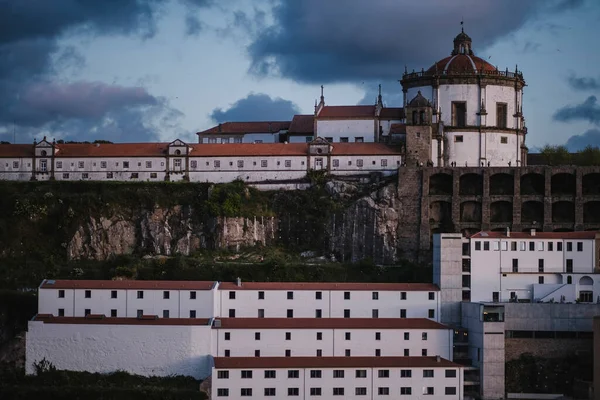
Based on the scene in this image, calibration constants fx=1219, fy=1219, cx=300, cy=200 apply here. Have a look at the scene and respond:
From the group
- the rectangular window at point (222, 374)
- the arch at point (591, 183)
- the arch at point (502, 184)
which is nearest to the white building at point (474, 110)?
the arch at point (502, 184)

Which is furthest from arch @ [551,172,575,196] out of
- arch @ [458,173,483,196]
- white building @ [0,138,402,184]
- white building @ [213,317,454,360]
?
white building @ [213,317,454,360]

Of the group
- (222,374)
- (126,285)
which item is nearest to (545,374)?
(222,374)

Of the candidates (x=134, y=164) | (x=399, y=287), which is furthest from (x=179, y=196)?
(x=399, y=287)

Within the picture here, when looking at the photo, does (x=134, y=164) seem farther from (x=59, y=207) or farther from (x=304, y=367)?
(x=304, y=367)

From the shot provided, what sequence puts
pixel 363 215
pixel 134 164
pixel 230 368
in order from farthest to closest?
1. pixel 134 164
2. pixel 363 215
3. pixel 230 368

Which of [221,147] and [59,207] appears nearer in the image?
[59,207]

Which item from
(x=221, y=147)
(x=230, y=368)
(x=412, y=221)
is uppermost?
(x=221, y=147)

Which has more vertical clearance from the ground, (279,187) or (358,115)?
(358,115)

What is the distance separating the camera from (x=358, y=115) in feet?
349

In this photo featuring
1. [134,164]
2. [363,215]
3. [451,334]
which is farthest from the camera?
[134,164]

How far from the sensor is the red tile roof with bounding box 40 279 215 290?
8050 centimetres

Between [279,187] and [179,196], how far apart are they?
845cm

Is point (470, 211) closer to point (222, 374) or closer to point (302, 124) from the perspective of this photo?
point (302, 124)

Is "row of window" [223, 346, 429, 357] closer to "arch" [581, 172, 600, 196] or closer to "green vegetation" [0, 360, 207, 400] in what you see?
"green vegetation" [0, 360, 207, 400]
